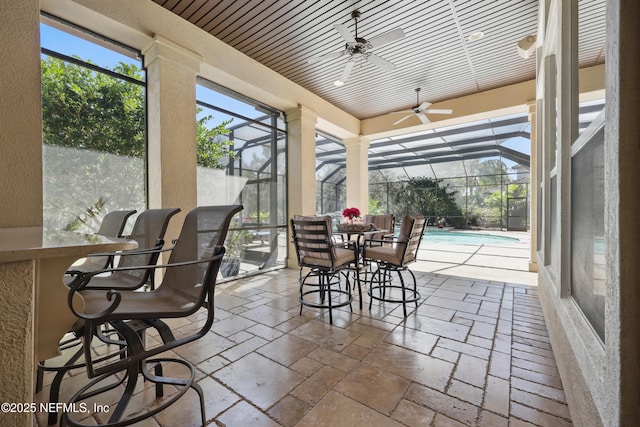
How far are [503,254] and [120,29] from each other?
293 inches

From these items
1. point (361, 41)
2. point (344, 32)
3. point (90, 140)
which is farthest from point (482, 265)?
point (90, 140)

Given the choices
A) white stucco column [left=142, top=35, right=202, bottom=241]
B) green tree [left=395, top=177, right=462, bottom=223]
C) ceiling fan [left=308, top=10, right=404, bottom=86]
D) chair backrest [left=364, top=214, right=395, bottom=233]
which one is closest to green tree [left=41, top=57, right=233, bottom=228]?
white stucco column [left=142, top=35, right=202, bottom=241]

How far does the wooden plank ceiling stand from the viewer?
9.66 ft

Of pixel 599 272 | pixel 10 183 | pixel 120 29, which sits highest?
pixel 120 29

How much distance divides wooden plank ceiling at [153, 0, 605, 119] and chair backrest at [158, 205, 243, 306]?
2.66 metres

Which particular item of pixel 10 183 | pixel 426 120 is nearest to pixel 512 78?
pixel 426 120

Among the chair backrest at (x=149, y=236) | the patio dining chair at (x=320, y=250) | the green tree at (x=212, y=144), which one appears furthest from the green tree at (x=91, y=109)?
the patio dining chair at (x=320, y=250)

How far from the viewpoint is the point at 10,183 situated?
5.72 feet

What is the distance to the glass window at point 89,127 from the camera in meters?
2.50

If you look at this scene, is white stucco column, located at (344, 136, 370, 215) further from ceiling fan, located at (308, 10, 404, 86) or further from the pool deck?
ceiling fan, located at (308, 10, 404, 86)

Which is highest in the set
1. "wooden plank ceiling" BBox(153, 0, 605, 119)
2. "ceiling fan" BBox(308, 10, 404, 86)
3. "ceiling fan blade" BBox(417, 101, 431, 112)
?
"wooden plank ceiling" BBox(153, 0, 605, 119)

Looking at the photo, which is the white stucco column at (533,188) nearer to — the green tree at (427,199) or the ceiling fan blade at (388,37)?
the ceiling fan blade at (388,37)

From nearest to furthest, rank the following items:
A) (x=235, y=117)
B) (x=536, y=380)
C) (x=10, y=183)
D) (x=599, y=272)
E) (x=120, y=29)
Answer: (x=599, y=272) < (x=536, y=380) < (x=10, y=183) < (x=120, y=29) < (x=235, y=117)

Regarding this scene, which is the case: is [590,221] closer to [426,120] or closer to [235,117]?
[235,117]
